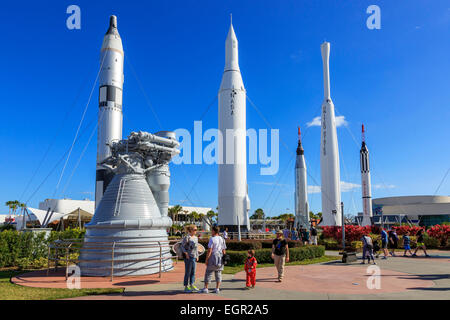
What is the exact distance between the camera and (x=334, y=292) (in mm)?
8430

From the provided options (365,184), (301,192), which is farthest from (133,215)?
(365,184)

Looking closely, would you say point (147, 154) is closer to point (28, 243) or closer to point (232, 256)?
point (232, 256)

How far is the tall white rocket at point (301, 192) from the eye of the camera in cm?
3755

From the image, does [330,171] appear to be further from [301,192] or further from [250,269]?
[250,269]

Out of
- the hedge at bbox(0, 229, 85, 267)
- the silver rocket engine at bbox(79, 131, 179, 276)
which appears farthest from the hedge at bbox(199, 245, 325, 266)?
the hedge at bbox(0, 229, 85, 267)

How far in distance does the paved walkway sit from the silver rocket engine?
0.92m

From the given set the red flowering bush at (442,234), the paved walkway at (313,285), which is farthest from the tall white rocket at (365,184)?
the paved walkway at (313,285)

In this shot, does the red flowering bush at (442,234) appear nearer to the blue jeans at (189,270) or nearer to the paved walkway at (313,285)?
the paved walkway at (313,285)

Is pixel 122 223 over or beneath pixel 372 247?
over

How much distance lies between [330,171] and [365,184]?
14083 mm

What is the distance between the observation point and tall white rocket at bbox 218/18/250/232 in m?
25.5

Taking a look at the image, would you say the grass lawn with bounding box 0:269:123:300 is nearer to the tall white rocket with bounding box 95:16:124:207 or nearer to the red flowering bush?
the tall white rocket with bounding box 95:16:124:207
